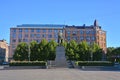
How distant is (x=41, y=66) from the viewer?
5881 cm

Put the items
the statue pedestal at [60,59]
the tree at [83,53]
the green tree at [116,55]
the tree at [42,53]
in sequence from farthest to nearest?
1. the green tree at [116,55]
2. the tree at [83,53]
3. the tree at [42,53]
4. the statue pedestal at [60,59]

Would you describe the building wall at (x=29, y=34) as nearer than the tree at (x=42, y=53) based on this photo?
No

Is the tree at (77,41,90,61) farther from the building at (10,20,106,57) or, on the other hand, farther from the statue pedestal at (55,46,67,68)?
the building at (10,20,106,57)

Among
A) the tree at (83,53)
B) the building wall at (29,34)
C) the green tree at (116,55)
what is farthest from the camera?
the building wall at (29,34)

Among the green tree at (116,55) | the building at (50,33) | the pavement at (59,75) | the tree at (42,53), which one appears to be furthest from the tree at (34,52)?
the pavement at (59,75)

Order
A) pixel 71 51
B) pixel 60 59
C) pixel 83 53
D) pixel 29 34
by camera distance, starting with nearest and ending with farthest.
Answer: pixel 60 59 → pixel 71 51 → pixel 83 53 → pixel 29 34

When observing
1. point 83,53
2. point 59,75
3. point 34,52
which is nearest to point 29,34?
point 34,52

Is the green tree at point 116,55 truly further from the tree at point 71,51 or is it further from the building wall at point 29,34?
the building wall at point 29,34

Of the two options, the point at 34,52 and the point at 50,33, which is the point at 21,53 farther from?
the point at 50,33

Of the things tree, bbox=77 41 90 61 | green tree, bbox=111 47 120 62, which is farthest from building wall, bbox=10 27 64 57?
tree, bbox=77 41 90 61

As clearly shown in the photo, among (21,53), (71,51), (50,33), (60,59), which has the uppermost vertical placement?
(50,33)

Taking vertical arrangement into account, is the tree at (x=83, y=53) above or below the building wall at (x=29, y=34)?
below

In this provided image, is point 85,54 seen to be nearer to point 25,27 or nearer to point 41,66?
point 41,66

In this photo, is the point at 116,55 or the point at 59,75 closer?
the point at 59,75
